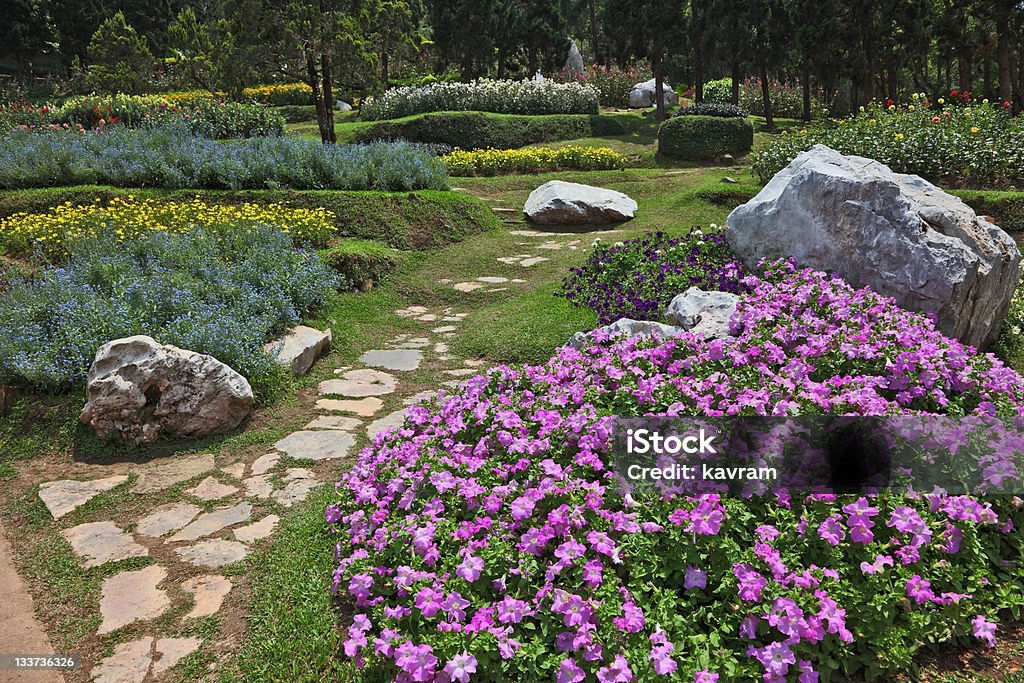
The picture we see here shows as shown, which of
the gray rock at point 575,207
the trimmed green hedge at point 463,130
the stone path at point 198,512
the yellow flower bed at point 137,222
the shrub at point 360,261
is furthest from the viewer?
the trimmed green hedge at point 463,130

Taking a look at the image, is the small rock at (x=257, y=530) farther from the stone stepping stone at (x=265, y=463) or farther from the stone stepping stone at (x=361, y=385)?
the stone stepping stone at (x=361, y=385)

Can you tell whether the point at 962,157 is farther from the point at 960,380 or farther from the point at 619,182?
the point at 960,380

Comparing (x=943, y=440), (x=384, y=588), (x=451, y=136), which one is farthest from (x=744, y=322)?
(x=451, y=136)

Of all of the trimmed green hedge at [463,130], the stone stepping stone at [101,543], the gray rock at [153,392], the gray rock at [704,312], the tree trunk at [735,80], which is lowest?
the stone stepping stone at [101,543]

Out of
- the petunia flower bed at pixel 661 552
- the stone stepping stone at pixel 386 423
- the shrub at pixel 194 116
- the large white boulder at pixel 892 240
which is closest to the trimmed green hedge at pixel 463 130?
the shrub at pixel 194 116

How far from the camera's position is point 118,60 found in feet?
96.1

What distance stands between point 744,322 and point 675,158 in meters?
13.9

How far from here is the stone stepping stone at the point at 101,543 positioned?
3281 millimetres

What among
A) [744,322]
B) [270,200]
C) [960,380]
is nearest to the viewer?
[960,380]

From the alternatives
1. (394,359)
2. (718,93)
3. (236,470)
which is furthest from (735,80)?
(236,470)

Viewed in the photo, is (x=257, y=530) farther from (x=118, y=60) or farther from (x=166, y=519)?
(x=118, y=60)

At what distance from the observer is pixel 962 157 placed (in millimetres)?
9969

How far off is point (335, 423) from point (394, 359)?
1257 millimetres

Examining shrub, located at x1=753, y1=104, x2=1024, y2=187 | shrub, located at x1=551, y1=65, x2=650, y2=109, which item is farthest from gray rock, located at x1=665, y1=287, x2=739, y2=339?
shrub, located at x1=551, y1=65, x2=650, y2=109
